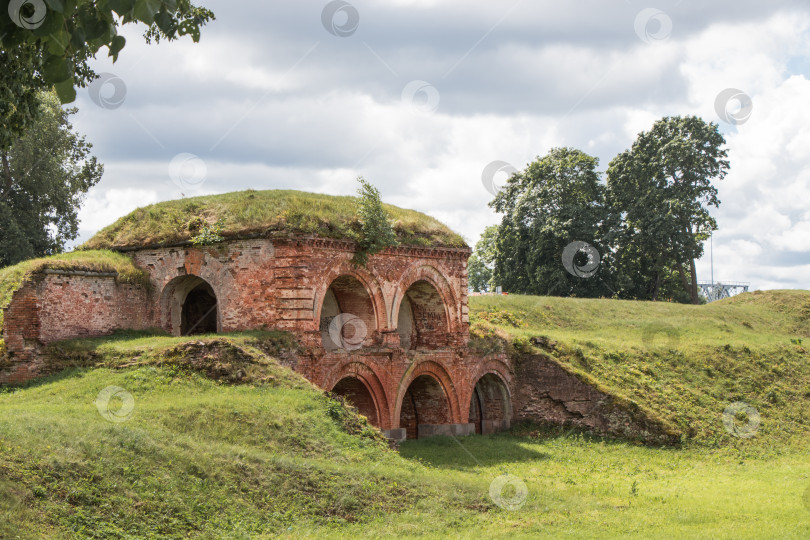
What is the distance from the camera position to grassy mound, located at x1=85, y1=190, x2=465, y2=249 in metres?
20.4

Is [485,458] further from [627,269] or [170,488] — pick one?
[627,269]

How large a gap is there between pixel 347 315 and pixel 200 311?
4473 mm

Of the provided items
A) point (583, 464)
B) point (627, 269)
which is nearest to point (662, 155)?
point (627, 269)

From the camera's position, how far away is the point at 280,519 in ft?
39.3

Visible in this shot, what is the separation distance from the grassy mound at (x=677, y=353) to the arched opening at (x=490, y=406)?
1518 millimetres

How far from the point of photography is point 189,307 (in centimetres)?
2308

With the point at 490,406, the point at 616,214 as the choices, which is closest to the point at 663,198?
the point at 616,214

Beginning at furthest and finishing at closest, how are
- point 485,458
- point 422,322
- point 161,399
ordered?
point 422,322 → point 485,458 → point 161,399

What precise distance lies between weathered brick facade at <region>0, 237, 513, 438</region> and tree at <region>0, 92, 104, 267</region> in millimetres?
11952

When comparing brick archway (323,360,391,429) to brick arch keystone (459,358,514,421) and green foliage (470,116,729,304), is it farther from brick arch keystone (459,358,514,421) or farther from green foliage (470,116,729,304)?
green foliage (470,116,729,304)

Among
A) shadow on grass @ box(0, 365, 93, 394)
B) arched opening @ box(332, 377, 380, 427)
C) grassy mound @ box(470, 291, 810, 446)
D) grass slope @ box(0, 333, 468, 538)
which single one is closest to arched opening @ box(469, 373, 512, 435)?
grassy mound @ box(470, 291, 810, 446)

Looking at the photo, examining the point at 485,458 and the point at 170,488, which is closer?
the point at 170,488

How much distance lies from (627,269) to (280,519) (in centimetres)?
3700

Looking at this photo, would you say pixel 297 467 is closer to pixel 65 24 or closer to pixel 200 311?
pixel 65 24
